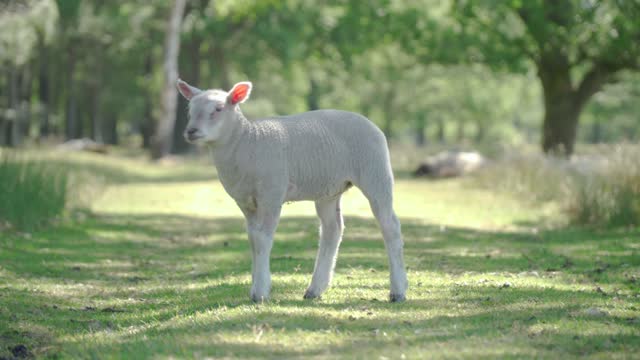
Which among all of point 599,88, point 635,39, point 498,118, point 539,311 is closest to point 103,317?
point 539,311

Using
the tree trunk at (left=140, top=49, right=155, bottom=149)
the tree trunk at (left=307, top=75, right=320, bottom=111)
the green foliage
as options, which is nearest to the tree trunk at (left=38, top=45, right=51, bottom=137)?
the tree trunk at (left=140, top=49, right=155, bottom=149)

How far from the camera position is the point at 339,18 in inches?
1395

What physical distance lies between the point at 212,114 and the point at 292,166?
0.83 m

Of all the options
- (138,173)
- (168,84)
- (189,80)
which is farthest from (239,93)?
(189,80)

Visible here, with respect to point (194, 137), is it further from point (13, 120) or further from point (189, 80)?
point (189, 80)

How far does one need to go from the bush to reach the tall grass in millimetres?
8577

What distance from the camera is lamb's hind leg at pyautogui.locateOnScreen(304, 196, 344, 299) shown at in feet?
28.4

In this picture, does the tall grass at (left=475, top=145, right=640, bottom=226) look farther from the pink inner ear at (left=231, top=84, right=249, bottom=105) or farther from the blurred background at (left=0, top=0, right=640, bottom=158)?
the pink inner ear at (left=231, top=84, right=249, bottom=105)

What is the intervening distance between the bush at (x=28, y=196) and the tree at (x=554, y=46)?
14201 mm

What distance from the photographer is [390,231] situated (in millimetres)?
8422

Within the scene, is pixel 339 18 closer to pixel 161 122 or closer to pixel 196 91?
pixel 161 122

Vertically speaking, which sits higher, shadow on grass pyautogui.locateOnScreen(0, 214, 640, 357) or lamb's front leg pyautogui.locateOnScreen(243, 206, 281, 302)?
lamb's front leg pyautogui.locateOnScreen(243, 206, 281, 302)

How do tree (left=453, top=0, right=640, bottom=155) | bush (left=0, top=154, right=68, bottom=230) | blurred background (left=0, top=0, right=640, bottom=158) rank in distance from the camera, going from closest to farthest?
bush (left=0, top=154, right=68, bottom=230) < tree (left=453, top=0, right=640, bottom=155) < blurred background (left=0, top=0, right=640, bottom=158)

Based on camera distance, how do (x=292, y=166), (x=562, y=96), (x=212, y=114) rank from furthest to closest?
(x=562, y=96), (x=292, y=166), (x=212, y=114)
